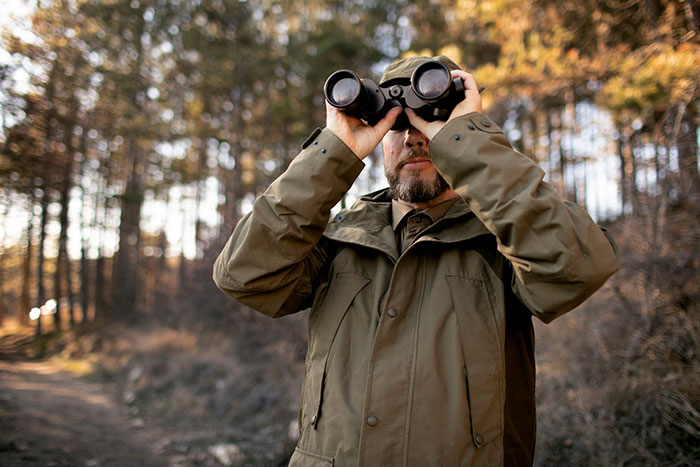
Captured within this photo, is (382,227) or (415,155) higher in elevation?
(415,155)

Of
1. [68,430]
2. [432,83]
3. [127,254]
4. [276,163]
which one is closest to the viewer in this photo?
[432,83]

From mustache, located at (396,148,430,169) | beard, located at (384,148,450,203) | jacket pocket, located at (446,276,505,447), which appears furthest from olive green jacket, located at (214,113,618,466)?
mustache, located at (396,148,430,169)

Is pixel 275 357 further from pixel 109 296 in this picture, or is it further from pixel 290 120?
pixel 109 296

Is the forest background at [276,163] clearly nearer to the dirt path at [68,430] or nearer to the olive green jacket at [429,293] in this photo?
the dirt path at [68,430]

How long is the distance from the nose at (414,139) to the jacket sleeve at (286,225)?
0.86 feet

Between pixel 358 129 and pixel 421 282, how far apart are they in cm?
62

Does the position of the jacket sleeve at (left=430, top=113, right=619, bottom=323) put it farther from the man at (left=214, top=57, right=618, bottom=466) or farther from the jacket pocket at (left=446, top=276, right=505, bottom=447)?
the jacket pocket at (left=446, top=276, right=505, bottom=447)

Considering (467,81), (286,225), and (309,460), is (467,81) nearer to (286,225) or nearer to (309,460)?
(286,225)

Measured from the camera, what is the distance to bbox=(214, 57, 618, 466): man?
1.26 m

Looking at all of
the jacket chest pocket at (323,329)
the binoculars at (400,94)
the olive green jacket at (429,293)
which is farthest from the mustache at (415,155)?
the jacket chest pocket at (323,329)

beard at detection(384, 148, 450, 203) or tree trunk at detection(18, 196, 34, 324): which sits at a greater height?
beard at detection(384, 148, 450, 203)

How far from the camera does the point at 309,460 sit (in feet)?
4.56

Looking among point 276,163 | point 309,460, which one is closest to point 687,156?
point 309,460

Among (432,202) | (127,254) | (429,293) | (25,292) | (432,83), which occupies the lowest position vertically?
(25,292)
